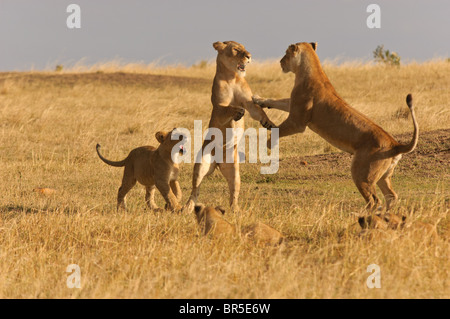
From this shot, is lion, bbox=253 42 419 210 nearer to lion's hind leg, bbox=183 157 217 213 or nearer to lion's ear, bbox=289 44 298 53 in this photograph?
lion's ear, bbox=289 44 298 53

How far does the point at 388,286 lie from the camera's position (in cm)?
449

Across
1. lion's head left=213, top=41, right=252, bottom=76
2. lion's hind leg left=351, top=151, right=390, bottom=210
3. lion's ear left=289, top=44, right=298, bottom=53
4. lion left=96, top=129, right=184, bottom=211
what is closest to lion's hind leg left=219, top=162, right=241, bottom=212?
lion left=96, top=129, right=184, bottom=211

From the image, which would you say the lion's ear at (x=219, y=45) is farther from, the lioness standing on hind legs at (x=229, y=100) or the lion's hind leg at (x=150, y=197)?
the lion's hind leg at (x=150, y=197)

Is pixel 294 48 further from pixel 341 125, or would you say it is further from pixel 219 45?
pixel 341 125

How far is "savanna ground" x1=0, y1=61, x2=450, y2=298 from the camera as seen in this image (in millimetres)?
4621

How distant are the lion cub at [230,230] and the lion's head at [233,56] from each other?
6.06 feet

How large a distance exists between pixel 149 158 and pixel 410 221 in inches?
123

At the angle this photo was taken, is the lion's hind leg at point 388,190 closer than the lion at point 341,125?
No

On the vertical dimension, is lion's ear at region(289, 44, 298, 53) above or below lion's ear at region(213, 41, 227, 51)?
below

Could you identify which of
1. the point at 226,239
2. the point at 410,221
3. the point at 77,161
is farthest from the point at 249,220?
the point at 77,161

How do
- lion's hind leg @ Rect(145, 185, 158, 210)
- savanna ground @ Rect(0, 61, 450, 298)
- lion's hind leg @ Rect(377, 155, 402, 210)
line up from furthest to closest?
lion's hind leg @ Rect(145, 185, 158, 210) < lion's hind leg @ Rect(377, 155, 402, 210) < savanna ground @ Rect(0, 61, 450, 298)

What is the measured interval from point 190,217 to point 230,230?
100 cm

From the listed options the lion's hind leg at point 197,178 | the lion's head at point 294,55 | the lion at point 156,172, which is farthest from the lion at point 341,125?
the lion at point 156,172

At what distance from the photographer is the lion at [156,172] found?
7.08 meters
